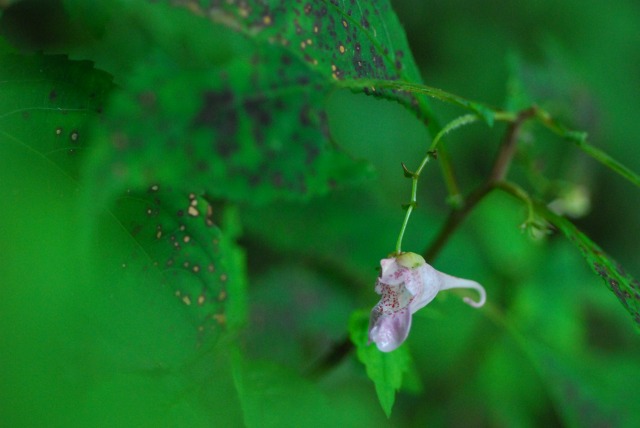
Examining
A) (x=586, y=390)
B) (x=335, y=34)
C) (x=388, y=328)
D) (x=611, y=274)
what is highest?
(x=335, y=34)

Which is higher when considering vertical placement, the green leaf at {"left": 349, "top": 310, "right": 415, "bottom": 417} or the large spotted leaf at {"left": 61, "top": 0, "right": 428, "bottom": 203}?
the large spotted leaf at {"left": 61, "top": 0, "right": 428, "bottom": 203}

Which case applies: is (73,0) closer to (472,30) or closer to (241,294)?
(241,294)

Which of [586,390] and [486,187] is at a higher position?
[486,187]

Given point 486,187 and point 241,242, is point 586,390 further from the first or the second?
point 241,242

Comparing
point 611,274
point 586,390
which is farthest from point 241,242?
point 611,274

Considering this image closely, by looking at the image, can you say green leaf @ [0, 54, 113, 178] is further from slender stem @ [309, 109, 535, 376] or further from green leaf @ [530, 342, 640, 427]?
green leaf @ [530, 342, 640, 427]

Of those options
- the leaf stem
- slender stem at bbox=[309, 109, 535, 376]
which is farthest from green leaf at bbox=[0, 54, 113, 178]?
slender stem at bbox=[309, 109, 535, 376]

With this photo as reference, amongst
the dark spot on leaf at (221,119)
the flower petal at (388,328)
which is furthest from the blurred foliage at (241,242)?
the flower petal at (388,328)

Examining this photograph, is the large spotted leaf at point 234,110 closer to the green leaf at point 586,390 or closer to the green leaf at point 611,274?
the green leaf at point 611,274
